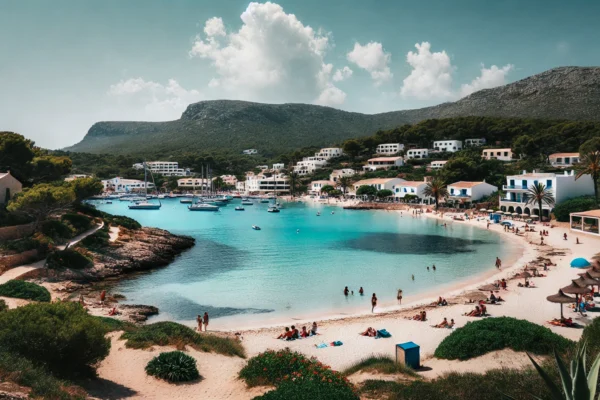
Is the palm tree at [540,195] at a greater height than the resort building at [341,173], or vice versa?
the resort building at [341,173]

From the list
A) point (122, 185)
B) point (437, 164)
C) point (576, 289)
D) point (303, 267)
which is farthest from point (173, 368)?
point (122, 185)

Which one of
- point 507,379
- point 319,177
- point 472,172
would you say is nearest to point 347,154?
point 319,177

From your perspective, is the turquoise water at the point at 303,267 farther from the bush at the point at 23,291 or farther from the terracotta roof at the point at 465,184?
the terracotta roof at the point at 465,184

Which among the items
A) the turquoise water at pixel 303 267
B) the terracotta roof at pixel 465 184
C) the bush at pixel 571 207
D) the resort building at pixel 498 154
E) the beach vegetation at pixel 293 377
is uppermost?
the resort building at pixel 498 154

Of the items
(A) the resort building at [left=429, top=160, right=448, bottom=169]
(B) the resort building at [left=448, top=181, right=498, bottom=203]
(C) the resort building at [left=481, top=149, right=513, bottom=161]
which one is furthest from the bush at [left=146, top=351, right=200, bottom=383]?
(C) the resort building at [left=481, top=149, right=513, bottom=161]

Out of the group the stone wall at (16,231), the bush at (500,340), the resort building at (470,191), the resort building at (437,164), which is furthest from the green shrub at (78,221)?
the resort building at (437,164)

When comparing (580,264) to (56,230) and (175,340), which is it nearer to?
(175,340)

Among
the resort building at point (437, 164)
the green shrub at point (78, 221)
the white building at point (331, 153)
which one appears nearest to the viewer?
the green shrub at point (78, 221)
